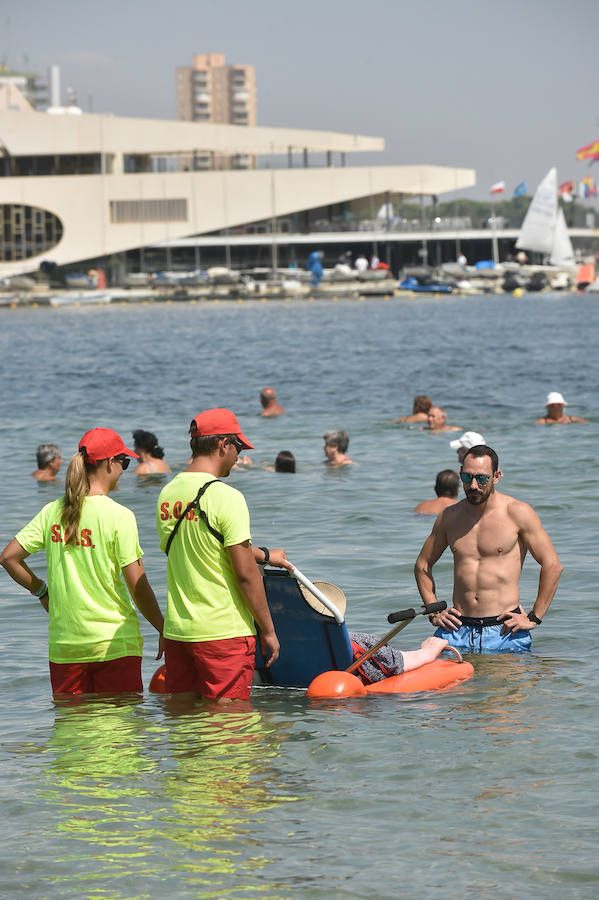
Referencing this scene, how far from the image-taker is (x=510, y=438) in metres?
23.0

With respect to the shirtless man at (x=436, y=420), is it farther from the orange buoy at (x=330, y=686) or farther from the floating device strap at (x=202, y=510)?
the floating device strap at (x=202, y=510)

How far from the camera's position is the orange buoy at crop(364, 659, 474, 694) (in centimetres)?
852

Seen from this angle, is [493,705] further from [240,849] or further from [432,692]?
[240,849]

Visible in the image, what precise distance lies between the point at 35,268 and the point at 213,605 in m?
111

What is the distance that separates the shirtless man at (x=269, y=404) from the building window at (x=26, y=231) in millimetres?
91162

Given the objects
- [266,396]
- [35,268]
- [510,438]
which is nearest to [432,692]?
[510,438]

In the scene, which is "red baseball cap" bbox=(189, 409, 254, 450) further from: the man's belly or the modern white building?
the modern white building

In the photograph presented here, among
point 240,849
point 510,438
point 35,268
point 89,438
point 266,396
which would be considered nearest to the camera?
point 240,849

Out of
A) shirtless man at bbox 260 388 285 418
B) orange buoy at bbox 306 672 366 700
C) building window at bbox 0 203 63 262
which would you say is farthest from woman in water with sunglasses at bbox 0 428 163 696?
building window at bbox 0 203 63 262

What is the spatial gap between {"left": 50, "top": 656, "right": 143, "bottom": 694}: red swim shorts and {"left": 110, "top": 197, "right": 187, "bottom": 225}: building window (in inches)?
4369

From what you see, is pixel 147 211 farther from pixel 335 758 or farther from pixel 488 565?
pixel 335 758

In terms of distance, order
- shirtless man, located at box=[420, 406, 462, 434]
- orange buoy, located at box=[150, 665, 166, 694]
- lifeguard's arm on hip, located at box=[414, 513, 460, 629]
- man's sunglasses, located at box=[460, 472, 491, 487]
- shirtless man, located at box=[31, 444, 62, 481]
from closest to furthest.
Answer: orange buoy, located at box=[150, 665, 166, 694] → man's sunglasses, located at box=[460, 472, 491, 487] → lifeguard's arm on hip, located at box=[414, 513, 460, 629] → shirtless man, located at box=[31, 444, 62, 481] → shirtless man, located at box=[420, 406, 462, 434]

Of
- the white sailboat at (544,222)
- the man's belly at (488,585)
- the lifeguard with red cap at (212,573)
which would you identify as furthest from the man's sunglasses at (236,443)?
the white sailboat at (544,222)

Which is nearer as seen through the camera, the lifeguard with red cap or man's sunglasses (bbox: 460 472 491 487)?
the lifeguard with red cap
